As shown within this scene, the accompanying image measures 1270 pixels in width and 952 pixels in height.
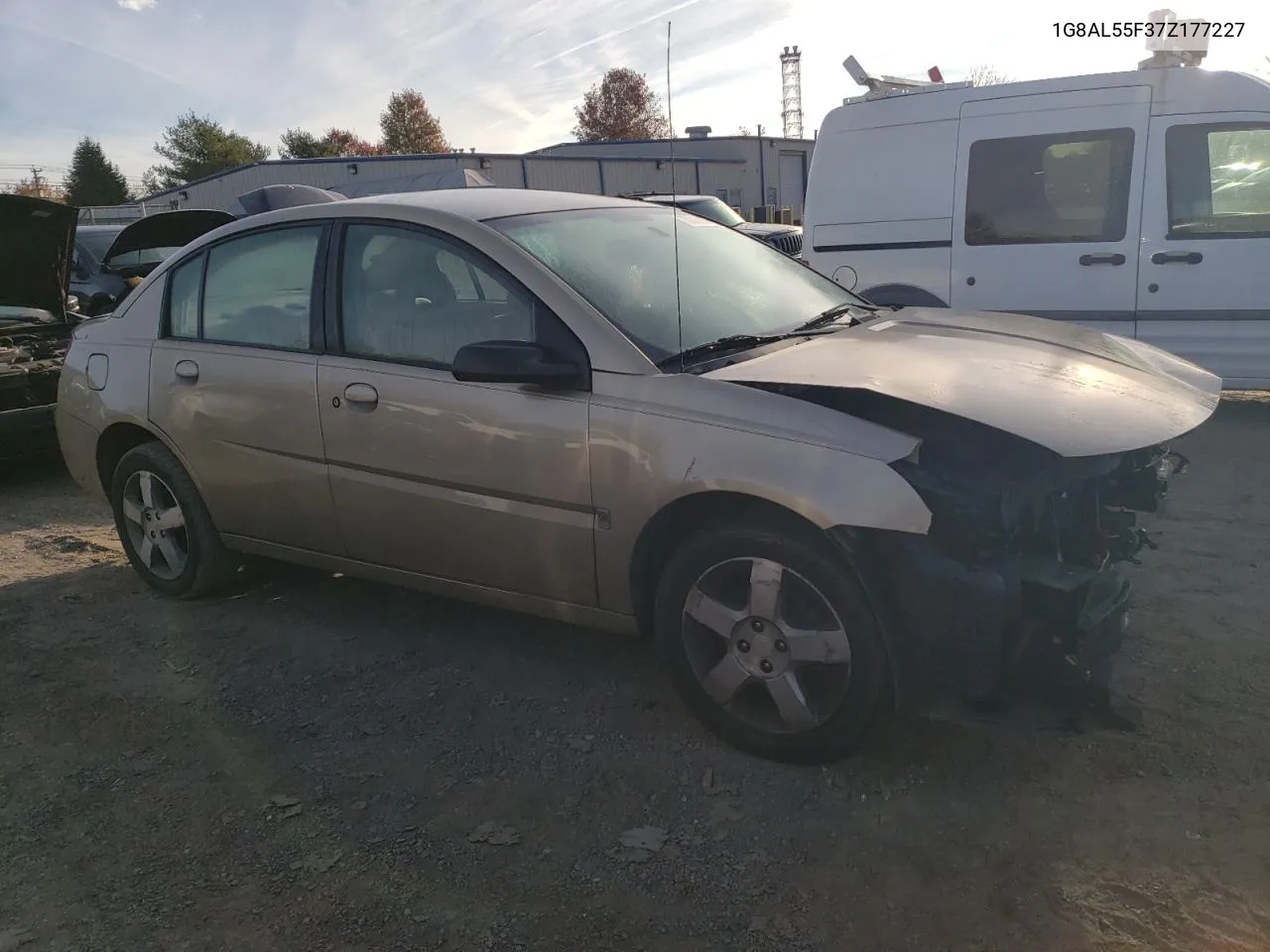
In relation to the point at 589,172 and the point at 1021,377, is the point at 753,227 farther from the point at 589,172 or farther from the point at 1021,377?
the point at 589,172

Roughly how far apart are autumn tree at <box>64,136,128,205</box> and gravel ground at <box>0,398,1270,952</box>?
6216 centimetres

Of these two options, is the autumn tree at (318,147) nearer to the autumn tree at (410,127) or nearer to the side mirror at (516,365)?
the autumn tree at (410,127)

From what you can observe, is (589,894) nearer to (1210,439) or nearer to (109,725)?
(109,725)

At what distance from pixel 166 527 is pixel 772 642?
9.71 ft

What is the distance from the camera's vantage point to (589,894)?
7.79ft

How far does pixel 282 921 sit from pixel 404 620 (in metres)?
1.79

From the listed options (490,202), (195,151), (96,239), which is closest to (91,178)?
(195,151)

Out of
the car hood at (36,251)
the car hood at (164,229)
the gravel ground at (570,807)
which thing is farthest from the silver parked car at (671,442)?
the car hood at (36,251)

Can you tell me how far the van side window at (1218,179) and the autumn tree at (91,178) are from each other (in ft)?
203

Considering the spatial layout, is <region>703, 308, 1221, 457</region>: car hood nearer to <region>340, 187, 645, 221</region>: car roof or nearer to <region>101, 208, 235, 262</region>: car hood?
<region>340, 187, 645, 221</region>: car roof

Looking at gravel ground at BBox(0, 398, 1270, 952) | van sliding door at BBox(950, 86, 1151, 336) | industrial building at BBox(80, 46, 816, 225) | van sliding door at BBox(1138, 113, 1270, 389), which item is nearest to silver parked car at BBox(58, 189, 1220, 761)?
gravel ground at BBox(0, 398, 1270, 952)

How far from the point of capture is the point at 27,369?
6.44 meters

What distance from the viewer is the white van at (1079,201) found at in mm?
5828

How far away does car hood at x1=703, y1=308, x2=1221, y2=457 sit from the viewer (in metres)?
2.55
